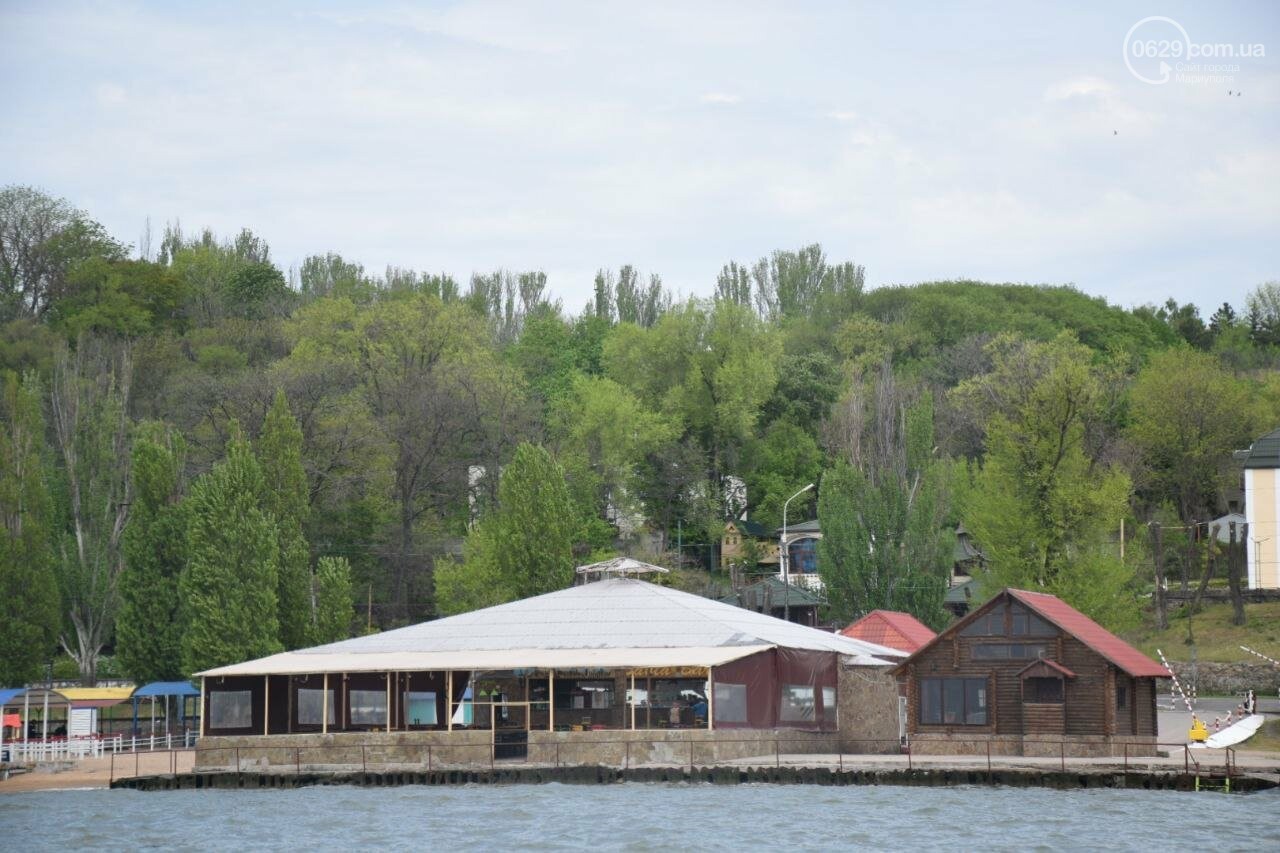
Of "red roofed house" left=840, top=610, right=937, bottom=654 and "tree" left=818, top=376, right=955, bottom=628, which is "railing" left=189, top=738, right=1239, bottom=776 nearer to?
"red roofed house" left=840, top=610, right=937, bottom=654

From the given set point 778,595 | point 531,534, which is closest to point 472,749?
point 531,534

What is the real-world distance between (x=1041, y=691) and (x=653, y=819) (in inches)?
Result: 544

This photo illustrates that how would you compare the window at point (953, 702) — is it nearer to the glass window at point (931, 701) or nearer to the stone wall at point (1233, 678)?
the glass window at point (931, 701)

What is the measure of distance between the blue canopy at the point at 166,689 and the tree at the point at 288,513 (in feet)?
13.9

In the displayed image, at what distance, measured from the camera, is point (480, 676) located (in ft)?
173

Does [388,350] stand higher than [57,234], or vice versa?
[57,234]

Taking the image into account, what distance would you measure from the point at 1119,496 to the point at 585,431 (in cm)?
3630

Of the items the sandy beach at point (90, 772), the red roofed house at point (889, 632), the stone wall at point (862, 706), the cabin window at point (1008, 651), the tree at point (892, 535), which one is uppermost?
the tree at point (892, 535)

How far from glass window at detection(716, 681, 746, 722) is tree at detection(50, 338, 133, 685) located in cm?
3228

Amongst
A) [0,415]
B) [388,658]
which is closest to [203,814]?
[388,658]

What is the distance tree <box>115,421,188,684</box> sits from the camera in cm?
6531

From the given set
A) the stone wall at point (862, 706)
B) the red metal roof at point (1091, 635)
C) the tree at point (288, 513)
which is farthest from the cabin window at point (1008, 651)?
the tree at point (288, 513)

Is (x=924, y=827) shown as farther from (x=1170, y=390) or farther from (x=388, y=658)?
(x=1170, y=390)

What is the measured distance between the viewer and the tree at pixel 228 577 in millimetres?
62188
